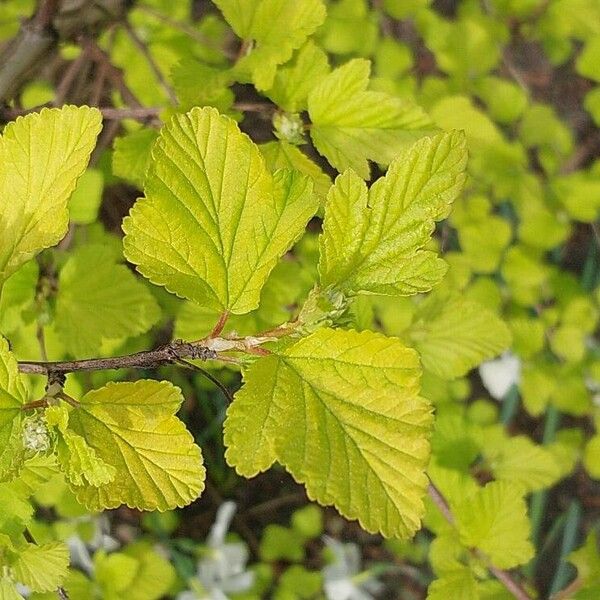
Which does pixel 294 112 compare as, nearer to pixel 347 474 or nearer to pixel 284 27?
pixel 284 27

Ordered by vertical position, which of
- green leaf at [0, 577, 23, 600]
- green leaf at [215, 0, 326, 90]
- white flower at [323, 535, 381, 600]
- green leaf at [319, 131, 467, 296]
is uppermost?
green leaf at [215, 0, 326, 90]

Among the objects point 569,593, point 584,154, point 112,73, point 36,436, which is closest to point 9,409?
point 36,436

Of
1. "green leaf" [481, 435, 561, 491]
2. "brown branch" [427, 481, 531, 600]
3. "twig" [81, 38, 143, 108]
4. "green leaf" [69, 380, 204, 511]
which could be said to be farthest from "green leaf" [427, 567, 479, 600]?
"twig" [81, 38, 143, 108]

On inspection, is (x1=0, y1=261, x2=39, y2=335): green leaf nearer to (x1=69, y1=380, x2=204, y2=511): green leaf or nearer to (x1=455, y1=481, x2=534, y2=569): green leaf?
(x1=69, y1=380, x2=204, y2=511): green leaf

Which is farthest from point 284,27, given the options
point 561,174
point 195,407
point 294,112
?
point 561,174

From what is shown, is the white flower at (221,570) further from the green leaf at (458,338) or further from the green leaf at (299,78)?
the green leaf at (299,78)
